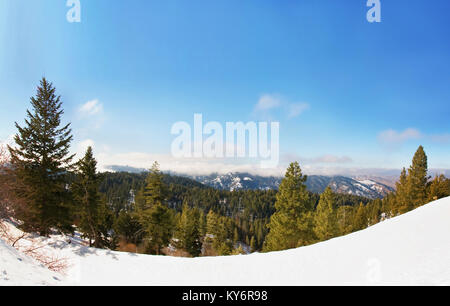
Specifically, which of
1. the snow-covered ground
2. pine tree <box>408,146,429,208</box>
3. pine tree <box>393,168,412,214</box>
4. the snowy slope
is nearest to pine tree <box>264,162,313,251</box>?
the snow-covered ground

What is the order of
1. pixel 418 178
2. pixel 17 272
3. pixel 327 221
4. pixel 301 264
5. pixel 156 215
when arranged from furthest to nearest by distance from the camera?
1. pixel 418 178
2. pixel 327 221
3. pixel 156 215
4. pixel 301 264
5. pixel 17 272

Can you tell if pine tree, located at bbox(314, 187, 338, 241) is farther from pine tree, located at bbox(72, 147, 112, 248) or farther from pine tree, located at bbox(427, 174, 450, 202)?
pine tree, located at bbox(72, 147, 112, 248)

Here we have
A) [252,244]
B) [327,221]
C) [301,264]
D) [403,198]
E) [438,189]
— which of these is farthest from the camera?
[252,244]

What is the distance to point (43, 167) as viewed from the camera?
49.3ft

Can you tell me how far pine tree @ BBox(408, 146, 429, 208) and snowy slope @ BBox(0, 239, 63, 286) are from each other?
38.3 m

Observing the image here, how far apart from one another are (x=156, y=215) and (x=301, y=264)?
53.0 feet

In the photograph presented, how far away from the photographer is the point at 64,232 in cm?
1605

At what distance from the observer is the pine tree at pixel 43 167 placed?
1423 centimetres

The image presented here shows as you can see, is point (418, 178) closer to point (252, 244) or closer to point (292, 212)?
point (292, 212)

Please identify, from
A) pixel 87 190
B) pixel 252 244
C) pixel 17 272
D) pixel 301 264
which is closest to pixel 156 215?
pixel 87 190

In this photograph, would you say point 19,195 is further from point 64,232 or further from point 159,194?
point 159,194

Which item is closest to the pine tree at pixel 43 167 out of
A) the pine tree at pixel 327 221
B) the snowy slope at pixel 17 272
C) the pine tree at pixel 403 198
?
the snowy slope at pixel 17 272
